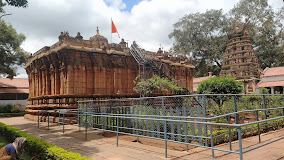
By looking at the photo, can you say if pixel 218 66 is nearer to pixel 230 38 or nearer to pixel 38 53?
pixel 230 38

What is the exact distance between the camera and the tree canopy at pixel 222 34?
1590 inches

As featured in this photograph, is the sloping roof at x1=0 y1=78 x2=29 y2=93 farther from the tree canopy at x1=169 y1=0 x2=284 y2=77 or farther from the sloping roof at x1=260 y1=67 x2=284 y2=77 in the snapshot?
the sloping roof at x1=260 y1=67 x2=284 y2=77

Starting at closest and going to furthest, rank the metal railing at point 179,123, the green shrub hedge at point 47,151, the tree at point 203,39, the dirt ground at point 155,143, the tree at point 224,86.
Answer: the green shrub hedge at point 47,151
the metal railing at point 179,123
the dirt ground at point 155,143
the tree at point 224,86
the tree at point 203,39

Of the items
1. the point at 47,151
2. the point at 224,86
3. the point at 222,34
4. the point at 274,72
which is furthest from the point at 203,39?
the point at 47,151

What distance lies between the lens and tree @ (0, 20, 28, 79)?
29.7 meters

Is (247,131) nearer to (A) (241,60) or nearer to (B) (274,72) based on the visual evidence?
(B) (274,72)

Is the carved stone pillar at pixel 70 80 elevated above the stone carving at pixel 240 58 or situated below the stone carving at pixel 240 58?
below

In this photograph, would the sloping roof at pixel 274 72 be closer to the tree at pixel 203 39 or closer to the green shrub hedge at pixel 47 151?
the tree at pixel 203 39

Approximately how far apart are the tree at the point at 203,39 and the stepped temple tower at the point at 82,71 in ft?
86.7

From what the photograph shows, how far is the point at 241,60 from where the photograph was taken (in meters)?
38.5

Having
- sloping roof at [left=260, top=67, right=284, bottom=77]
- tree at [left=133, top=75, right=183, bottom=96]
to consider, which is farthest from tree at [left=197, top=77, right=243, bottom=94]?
sloping roof at [left=260, top=67, right=284, bottom=77]

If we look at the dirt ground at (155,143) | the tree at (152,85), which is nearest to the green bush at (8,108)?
the tree at (152,85)

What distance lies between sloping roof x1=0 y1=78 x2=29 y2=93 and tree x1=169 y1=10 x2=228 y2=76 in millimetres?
29284

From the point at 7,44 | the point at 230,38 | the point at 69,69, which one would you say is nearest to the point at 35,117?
the point at 69,69
